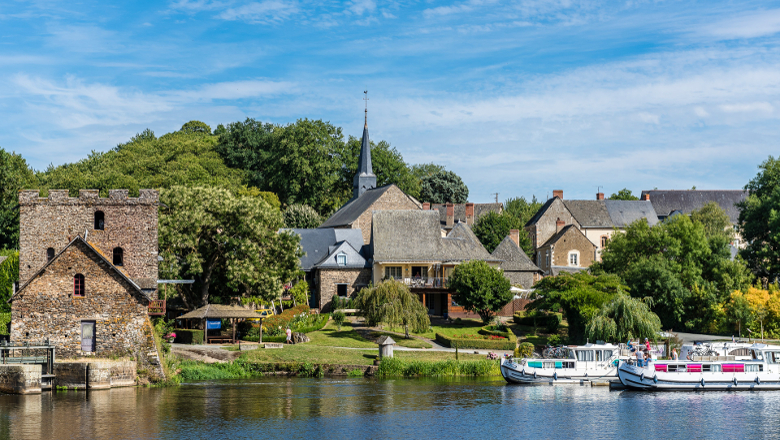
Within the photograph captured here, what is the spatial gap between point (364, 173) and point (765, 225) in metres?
40.6

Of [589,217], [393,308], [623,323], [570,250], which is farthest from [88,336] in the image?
[589,217]

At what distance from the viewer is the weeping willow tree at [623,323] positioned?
47406 millimetres

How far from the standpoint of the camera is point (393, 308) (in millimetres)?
53156

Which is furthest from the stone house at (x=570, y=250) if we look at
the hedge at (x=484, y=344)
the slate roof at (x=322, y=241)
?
the hedge at (x=484, y=344)

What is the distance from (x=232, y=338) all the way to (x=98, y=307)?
39.2 ft

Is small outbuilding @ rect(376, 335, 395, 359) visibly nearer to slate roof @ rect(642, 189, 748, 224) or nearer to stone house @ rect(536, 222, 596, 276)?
stone house @ rect(536, 222, 596, 276)

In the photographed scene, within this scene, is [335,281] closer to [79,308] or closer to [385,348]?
[385,348]

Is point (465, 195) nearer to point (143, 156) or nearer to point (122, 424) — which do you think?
point (143, 156)

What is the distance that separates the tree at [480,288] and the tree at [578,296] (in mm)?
3538

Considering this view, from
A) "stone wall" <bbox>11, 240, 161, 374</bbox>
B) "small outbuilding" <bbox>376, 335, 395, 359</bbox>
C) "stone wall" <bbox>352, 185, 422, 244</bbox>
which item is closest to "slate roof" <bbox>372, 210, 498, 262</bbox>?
"stone wall" <bbox>352, 185, 422, 244</bbox>

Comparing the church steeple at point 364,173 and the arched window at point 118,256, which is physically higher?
the church steeple at point 364,173

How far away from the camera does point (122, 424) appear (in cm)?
2894

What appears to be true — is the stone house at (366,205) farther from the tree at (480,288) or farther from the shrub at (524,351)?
the shrub at (524,351)

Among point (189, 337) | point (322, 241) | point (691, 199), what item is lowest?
point (189, 337)
